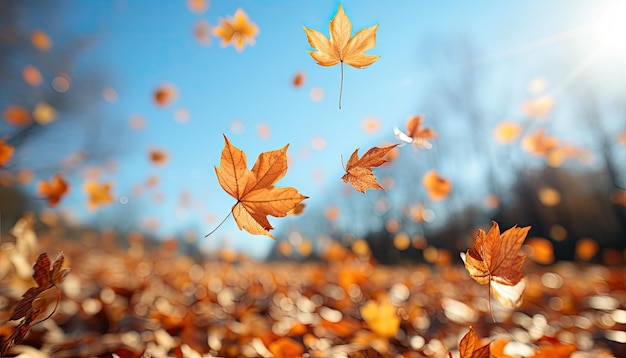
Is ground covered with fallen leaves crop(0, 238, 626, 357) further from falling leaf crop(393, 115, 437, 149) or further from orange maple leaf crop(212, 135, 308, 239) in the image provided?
falling leaf crop(393, 115, 437, 149)

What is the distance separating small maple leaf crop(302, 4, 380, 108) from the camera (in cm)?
65

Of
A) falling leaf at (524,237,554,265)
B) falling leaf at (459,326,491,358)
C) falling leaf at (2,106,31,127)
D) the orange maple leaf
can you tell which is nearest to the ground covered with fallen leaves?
falling leaf at (459,326,491,358)

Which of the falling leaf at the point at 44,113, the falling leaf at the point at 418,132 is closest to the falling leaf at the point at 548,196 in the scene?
the falling leaf at the point at 418,132

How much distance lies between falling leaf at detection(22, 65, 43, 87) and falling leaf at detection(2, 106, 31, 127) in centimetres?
86

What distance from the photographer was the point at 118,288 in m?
1.38

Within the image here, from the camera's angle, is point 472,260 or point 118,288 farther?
point 118,288

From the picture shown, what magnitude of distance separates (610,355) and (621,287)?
170 cm

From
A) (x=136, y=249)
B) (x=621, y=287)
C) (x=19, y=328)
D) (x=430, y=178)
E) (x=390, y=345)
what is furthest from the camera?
(x=136, y=249)

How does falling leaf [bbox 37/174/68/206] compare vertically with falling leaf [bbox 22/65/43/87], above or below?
below

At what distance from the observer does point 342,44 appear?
2.21 feet

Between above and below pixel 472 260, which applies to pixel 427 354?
below

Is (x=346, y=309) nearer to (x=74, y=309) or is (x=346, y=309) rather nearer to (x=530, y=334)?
(x=530, y=334)

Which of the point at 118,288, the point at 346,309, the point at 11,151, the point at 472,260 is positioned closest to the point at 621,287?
the point at 346,309

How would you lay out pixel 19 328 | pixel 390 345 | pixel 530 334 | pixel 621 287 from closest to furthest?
1. pixel 19 328
2. pixel 390 345
3. pixel 530 334
4. pixel 621 287
